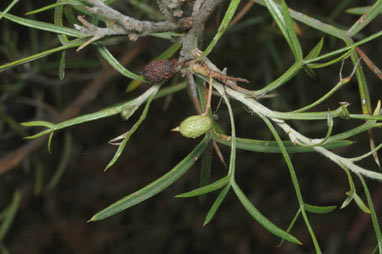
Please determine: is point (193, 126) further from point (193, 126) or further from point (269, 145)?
point (269, 145)

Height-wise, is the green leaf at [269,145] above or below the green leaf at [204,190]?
above

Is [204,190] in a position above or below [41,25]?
below

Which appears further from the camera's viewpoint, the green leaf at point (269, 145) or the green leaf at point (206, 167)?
the green leaf at point (206, 167)

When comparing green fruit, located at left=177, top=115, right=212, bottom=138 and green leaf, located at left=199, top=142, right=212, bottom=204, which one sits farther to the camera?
green leaf, located at left=199, top=142, right=212, bottom=204

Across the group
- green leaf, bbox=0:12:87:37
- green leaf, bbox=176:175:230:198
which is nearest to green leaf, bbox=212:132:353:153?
green leaf, bbox=176:175:230:198

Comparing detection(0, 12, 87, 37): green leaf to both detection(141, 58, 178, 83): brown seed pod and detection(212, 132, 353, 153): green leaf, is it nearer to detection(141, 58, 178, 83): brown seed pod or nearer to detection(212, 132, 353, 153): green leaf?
detection(141, 58, 178, 83): brown seed pod

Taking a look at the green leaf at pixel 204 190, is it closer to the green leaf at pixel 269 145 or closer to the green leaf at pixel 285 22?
the green leaf at pixel 269 145

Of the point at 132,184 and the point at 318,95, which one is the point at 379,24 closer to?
the point at 318,95

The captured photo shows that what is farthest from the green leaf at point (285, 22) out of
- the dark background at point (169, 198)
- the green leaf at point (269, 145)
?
the dark background at point (169, 198)

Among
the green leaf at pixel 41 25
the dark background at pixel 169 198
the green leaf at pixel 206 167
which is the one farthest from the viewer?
the dark background at pixel 169 198

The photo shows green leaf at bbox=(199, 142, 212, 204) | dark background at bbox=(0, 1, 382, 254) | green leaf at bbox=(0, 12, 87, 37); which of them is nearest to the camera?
green leaf at bbox=(0, 12, 87, 37)

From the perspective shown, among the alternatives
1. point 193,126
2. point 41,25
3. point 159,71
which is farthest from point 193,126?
point 41,25
